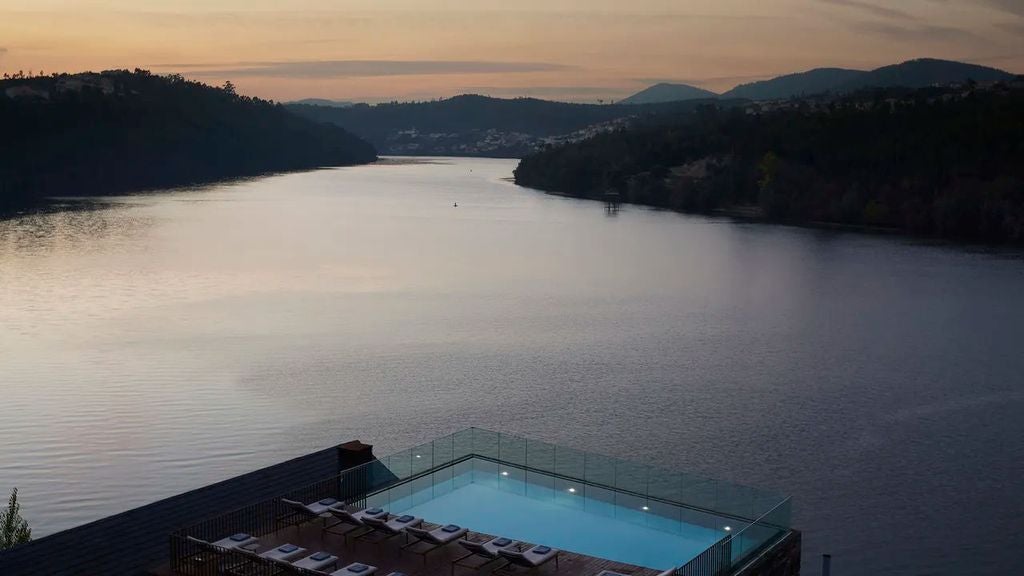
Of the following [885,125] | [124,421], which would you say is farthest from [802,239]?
[124,421]

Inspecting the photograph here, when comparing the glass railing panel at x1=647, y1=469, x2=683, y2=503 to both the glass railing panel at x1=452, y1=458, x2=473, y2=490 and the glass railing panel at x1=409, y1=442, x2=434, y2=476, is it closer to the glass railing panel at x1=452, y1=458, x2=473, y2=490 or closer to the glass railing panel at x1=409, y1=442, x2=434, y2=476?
the glass railing panel at x1=452, y1=458, x2=473, y2=490

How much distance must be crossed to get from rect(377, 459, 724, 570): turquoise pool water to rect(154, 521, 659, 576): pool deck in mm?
634

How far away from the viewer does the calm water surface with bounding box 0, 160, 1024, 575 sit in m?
21.4

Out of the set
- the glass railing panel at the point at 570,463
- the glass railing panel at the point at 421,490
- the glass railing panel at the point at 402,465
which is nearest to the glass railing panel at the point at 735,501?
the glass railing panel at the point at 570,463

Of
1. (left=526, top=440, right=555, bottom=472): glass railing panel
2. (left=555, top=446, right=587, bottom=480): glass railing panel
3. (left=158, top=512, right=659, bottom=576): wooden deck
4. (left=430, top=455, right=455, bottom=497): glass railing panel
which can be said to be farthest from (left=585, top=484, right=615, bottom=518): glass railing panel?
(left=430, top=455, right=455, bottom=497): glass railing panel

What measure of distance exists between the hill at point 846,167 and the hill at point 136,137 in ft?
141

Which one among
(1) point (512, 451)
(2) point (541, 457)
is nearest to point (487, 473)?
(1) point (512, 451)

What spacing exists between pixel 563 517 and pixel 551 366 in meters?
16.3

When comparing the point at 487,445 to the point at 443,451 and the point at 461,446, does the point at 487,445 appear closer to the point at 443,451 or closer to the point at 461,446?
the point at 461,446

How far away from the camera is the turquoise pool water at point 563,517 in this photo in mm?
13523

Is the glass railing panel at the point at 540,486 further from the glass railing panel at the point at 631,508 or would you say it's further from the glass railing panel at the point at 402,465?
the glass railing panel at the point at 402,465

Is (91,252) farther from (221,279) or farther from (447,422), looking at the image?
(447,422)

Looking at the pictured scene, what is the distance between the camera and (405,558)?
499 inches

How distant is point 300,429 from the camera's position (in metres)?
24.3
